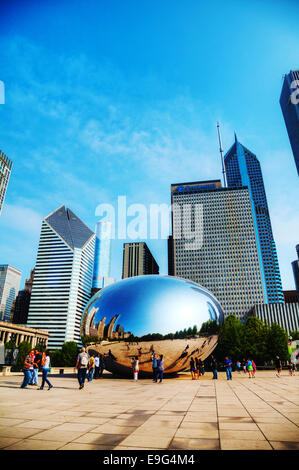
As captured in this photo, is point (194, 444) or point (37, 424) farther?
point (37, 424)

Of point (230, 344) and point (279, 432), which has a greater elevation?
point (230, 344)

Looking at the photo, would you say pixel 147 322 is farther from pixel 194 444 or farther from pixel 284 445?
pixel 284 445

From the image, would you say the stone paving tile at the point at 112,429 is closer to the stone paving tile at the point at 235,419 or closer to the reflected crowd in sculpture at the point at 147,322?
the stone paving tile at the point at 235,419

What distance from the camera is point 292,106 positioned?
140 meters

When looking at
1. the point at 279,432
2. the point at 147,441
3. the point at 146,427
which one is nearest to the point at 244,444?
the point at 279,432

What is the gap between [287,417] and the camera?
614 cm

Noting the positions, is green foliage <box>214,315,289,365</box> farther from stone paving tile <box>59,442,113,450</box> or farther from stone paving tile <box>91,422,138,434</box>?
stone paving tile <box>59,442,113,450</box>

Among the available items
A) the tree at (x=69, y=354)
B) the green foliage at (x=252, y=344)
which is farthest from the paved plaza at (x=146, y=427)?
the tree at (x=69, y=354)

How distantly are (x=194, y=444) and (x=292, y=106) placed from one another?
6685 inches

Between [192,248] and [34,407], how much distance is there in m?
165

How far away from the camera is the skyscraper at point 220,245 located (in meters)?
151

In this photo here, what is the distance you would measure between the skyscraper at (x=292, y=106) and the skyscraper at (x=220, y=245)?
41935 mm

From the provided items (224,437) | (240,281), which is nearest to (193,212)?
(240,281)
